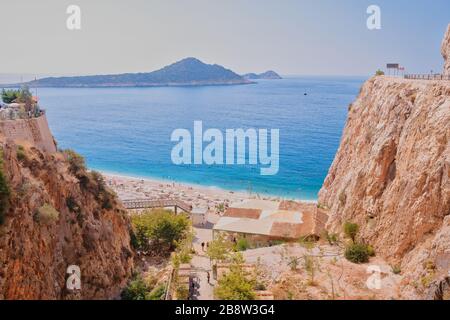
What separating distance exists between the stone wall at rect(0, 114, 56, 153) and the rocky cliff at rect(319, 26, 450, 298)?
73.1 ft

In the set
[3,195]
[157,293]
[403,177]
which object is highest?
[3,195]

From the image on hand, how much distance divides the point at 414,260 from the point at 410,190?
145 inches

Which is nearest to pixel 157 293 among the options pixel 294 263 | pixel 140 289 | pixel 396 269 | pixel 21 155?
pixel 140 289

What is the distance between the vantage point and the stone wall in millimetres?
27109

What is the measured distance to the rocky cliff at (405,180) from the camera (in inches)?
782

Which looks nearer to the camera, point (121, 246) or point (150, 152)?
point (121, 246)

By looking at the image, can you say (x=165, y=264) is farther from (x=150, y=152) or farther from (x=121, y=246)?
(x=150, y=152)

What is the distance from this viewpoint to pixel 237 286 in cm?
1792

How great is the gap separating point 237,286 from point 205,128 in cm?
11470

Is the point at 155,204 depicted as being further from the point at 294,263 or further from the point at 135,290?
the point at 294,263

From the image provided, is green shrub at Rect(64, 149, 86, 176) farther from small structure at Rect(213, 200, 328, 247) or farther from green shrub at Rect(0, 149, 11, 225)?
small structure at Rect(213, 200, 328, 247)

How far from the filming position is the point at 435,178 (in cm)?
2028

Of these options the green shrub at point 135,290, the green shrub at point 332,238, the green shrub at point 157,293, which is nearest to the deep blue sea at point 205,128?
the green shrub at point 332,238
